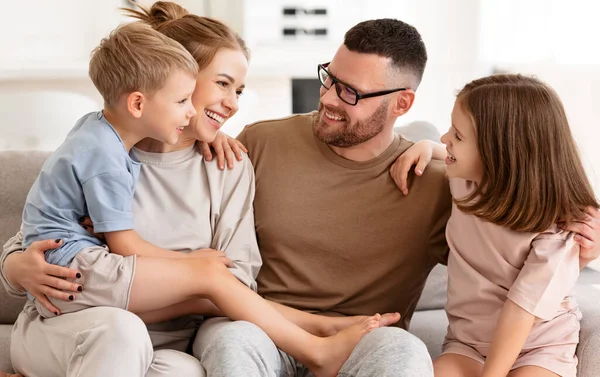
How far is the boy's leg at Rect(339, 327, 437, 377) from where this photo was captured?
1.61 metres

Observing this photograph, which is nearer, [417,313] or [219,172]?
[219,172]

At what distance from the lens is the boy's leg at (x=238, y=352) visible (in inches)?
63.8

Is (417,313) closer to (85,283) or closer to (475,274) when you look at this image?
(475,274)

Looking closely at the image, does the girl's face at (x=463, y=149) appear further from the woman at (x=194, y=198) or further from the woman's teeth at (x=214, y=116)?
the woman's teeth at (x=214, y=116)

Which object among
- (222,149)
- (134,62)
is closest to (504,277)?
(222,149)

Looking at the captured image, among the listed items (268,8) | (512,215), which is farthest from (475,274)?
(268,8)

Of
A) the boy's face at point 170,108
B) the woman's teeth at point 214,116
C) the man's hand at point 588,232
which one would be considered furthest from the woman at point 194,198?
the man's hand at point 588,232

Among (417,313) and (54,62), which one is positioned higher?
(54,62)

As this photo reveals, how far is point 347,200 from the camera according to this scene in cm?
210

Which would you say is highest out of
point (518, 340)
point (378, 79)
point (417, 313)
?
point (378, 79)

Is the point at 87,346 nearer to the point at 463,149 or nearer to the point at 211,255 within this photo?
the point at 211,255

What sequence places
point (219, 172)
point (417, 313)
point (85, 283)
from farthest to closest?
point (417, 313) → point (219, 172) → point (85, 283)

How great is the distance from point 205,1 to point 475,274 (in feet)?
9.46

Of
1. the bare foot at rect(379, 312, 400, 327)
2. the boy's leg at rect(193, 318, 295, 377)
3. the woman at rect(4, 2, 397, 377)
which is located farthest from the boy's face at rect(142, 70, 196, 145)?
the bare foot at rect(379, 312, 400, 327)
